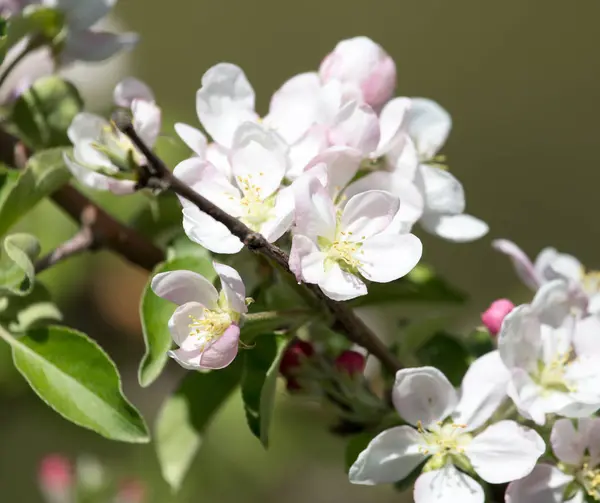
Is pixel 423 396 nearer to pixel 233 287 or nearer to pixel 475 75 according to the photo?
pixel 233 287

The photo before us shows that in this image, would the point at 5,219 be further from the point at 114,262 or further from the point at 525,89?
the point at 525,89

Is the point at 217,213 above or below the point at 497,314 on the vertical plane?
above

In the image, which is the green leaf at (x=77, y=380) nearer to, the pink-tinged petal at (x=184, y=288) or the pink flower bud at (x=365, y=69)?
the pink-tinged petal at (x=184, y=288)

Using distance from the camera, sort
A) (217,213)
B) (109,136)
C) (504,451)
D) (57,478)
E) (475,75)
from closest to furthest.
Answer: (217,213) < (504,451) < (109,136) < (57,478) < (475,75)

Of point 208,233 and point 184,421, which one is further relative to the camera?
point 184,421

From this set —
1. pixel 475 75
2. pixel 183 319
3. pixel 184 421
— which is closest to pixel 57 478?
pixel 184 421

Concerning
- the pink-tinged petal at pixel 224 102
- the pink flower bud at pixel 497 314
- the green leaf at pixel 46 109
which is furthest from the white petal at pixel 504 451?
the green leaf at pixel 46 109

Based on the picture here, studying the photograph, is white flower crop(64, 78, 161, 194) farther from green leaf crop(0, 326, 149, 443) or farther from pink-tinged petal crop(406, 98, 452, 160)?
pink-tinged petal crop(406, 98, 452, 160)
